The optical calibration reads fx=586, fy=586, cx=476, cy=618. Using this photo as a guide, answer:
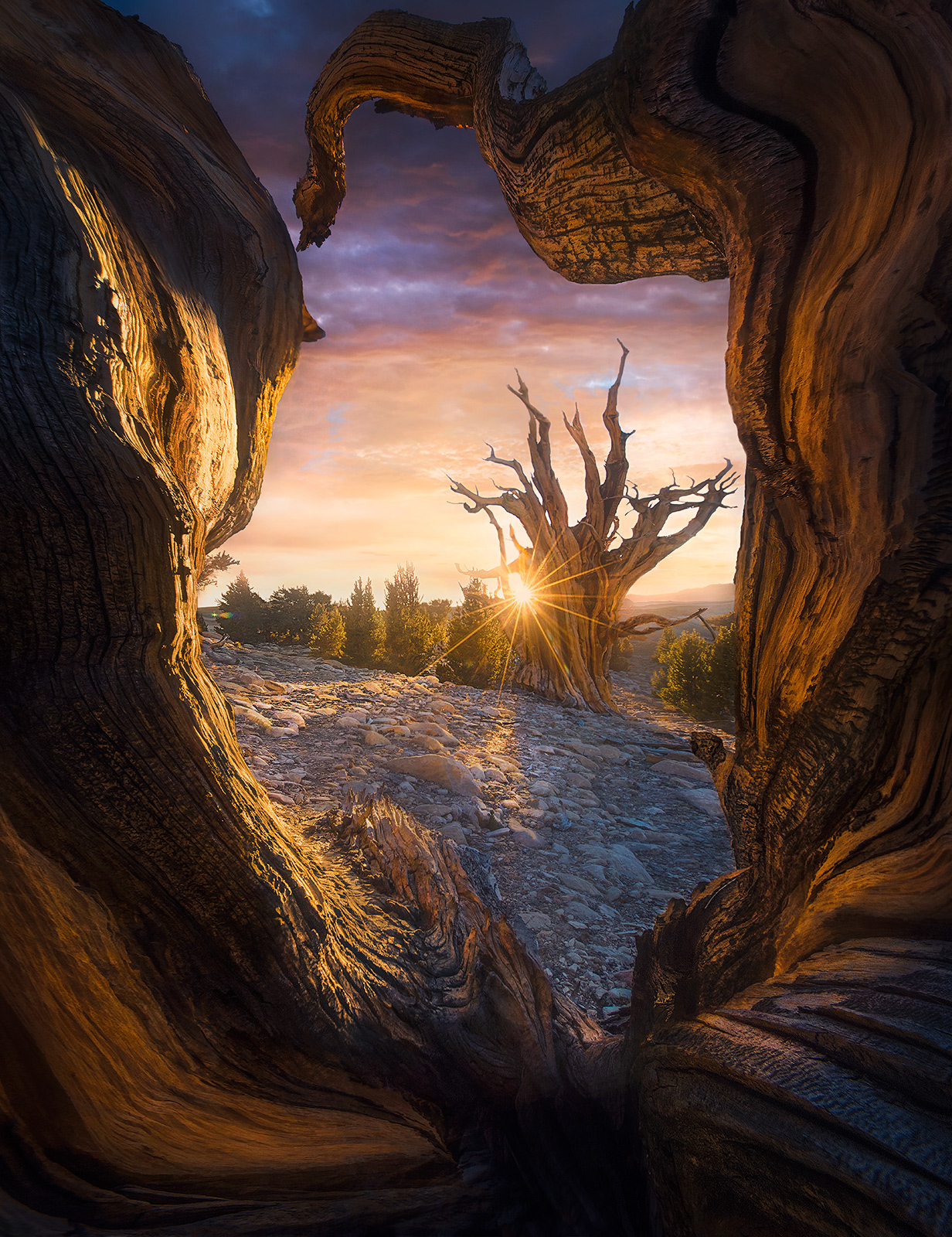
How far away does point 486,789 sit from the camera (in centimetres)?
477

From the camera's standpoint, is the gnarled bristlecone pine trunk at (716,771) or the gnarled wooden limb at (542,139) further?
the gnarled wooden limb at (542,139)

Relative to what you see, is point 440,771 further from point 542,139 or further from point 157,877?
point 542,139

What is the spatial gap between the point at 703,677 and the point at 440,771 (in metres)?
7.23

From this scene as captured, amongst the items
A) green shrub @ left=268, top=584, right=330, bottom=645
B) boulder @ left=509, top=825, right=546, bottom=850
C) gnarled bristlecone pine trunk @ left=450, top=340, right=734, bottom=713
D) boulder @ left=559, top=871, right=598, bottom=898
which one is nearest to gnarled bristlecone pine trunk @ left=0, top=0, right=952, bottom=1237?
boulder @ left=559, top=871, right=598, bottom=898

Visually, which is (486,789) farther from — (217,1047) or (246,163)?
(246,163)

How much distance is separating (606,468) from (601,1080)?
932cm

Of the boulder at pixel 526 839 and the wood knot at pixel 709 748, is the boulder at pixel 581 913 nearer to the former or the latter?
the boulder at pixel 526 839

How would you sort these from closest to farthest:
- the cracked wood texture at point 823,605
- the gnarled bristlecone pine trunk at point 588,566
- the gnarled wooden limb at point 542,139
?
the cracked wood texture at point 823,605
the gnarled wooden limb at point 542,139
the gnarled bristlecone pine trunk at point 588,566

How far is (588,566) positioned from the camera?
9.64m

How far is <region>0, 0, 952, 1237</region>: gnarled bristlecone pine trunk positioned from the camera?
921 millimetres

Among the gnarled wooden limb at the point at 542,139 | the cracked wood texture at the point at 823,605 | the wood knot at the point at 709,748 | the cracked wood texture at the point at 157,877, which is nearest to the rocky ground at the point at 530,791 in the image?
the cracked wood texture at the point at 157,877

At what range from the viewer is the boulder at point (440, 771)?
461 cm

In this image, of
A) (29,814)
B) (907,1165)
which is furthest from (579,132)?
(907,1165)

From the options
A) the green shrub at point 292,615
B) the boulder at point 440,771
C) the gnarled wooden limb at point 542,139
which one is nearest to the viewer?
the gnarled wooden limb at point 542,139
